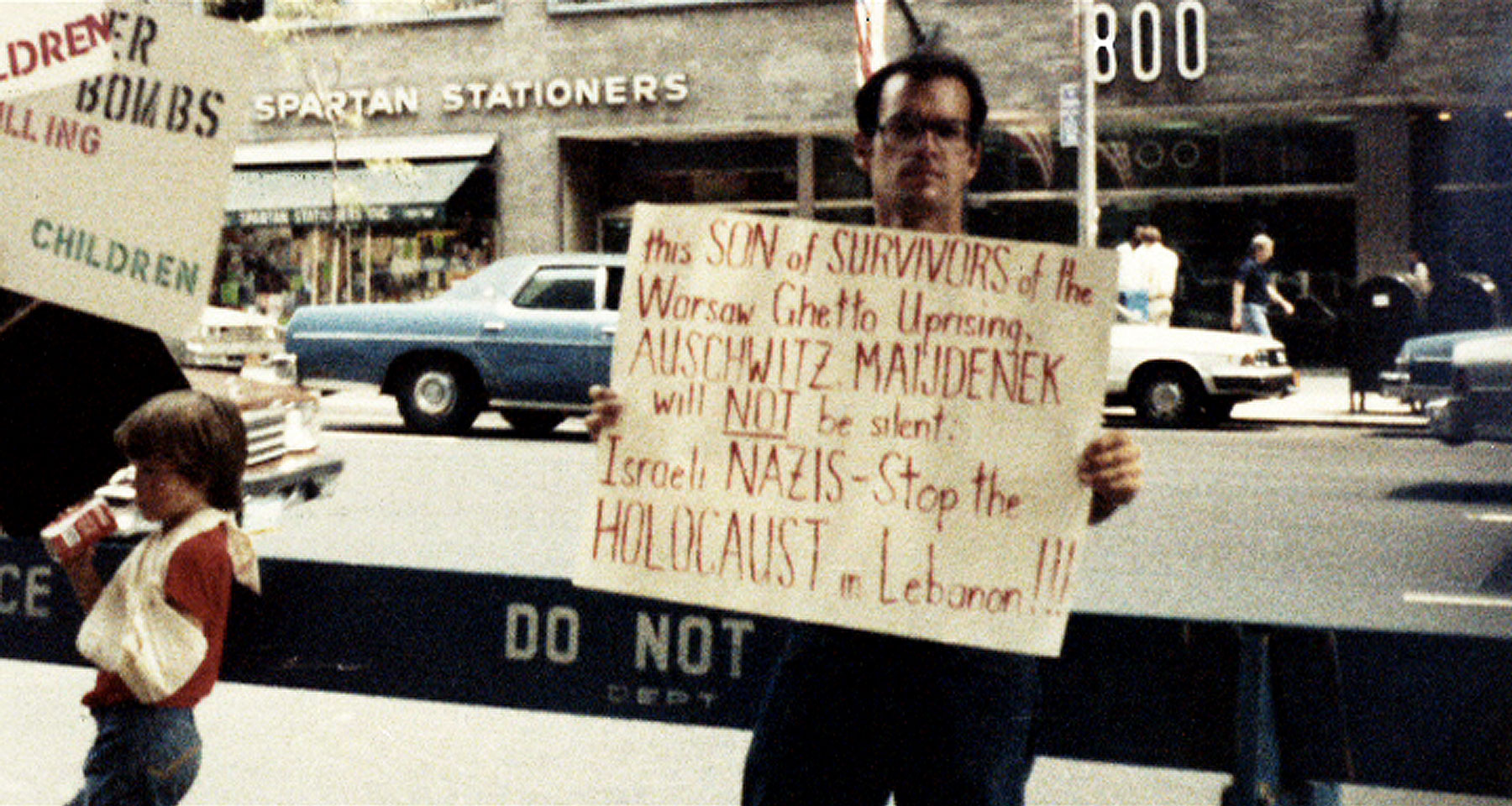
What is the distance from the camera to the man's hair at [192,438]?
2.48 meters

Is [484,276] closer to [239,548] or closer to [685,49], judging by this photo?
[685,49]

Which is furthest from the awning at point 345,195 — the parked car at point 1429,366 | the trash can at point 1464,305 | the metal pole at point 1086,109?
the parked car at point 1429,366

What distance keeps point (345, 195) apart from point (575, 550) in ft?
45.4

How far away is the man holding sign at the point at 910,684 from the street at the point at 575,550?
0.54 m

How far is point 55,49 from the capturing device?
90.0 inches

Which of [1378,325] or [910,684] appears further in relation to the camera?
[1378,325]

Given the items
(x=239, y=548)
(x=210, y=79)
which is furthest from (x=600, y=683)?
(x=210, y=79)

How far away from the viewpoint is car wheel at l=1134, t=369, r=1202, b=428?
15086 millimetres

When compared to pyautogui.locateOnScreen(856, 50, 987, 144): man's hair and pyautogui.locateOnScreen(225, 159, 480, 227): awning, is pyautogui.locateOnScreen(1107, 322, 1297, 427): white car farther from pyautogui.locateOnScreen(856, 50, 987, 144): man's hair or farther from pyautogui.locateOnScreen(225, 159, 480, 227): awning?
pyautogui.locateOnScreen(856, 50, 987, 144): man's hair

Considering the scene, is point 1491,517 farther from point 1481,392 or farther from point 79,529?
point 79,529

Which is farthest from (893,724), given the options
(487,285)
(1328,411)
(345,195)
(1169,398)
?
(345,195)

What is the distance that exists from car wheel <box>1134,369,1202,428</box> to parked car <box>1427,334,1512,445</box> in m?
6.41

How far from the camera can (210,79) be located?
218 centimetres

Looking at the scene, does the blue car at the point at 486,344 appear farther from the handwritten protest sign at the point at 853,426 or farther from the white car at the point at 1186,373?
the handwritten protest sign at the point at 853,426
